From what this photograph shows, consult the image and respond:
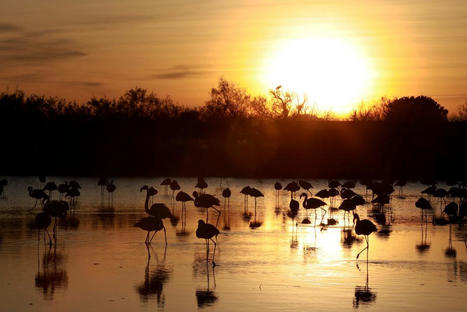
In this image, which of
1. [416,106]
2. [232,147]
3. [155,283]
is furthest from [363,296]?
[416,106]

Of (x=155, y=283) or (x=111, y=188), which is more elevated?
(x=111, y=188)

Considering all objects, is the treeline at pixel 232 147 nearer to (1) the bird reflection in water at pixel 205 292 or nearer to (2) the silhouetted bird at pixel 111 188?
(2) the silhouetted bird at pixel 111 188

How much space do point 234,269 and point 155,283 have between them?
191cm

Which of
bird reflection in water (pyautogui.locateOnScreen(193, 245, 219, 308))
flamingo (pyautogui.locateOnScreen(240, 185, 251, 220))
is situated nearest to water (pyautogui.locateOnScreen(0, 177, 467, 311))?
bird reflection in water (pyautogui.locateOnScreen(193, 245, 219, 308))

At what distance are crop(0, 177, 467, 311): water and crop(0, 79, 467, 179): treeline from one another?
87.8 feet

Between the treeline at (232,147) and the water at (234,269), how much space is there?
87.8 feet

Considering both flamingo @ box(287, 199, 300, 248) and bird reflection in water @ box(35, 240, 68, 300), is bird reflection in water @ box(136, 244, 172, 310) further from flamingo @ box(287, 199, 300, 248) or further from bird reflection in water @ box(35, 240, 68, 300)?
flamingo @ box(287, 199, 300, 248)

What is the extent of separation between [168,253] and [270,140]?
37.7 meters

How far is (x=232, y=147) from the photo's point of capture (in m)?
52.3

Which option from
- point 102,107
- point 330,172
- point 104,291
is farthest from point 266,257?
point 102,107

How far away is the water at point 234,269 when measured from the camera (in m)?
12.5

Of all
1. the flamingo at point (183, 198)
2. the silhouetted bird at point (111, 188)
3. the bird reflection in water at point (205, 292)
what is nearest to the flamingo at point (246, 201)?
the flamingo at point (183, 198)

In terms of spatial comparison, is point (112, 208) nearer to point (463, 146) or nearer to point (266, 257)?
point (266, 257)

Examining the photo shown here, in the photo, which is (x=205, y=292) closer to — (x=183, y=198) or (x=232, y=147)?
(x=183, y=198)
